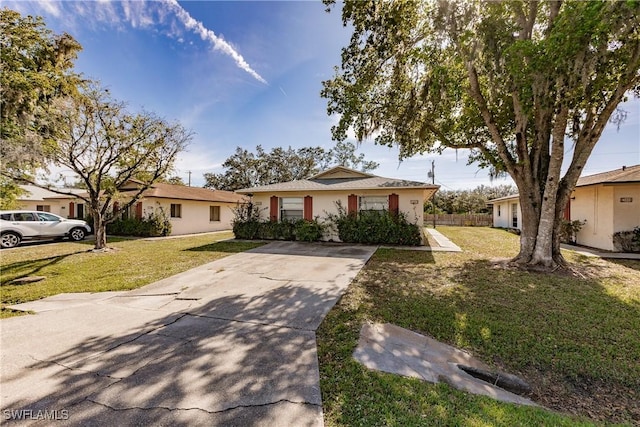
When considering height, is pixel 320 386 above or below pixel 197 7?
below

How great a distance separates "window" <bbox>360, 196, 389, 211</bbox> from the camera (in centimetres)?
1166

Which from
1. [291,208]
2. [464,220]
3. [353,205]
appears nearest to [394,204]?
[353,205]

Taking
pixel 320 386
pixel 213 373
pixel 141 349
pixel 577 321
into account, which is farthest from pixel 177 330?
pixel 577 321

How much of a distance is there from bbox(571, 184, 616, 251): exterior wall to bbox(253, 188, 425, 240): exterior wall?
654 centimetres

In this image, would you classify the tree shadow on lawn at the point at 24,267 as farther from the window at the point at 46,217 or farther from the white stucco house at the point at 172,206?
the white stucco house at the point at 172,206

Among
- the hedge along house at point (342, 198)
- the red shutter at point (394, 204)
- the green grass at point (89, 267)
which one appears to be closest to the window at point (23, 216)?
the green grass at point (89, 267)

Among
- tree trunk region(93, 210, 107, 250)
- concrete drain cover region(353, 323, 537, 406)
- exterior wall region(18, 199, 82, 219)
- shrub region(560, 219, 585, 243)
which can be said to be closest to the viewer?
concrete drain cover region(353, 323, 537, 406)

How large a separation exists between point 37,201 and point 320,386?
26759 millimetres

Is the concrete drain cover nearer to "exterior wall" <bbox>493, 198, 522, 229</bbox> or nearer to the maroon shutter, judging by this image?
the maroon shutter

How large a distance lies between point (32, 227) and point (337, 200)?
44.8ft

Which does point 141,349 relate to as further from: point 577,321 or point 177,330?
point 577,321

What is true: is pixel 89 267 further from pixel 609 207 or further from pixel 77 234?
pixel 609 207

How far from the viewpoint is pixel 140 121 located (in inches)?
397

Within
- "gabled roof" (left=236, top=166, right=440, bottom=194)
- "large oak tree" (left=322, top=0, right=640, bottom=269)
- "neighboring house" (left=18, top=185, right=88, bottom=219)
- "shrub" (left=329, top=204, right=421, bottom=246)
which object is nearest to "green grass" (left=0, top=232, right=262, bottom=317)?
"gabled roof" (left=236, top=166, right=440, bottom=194)
